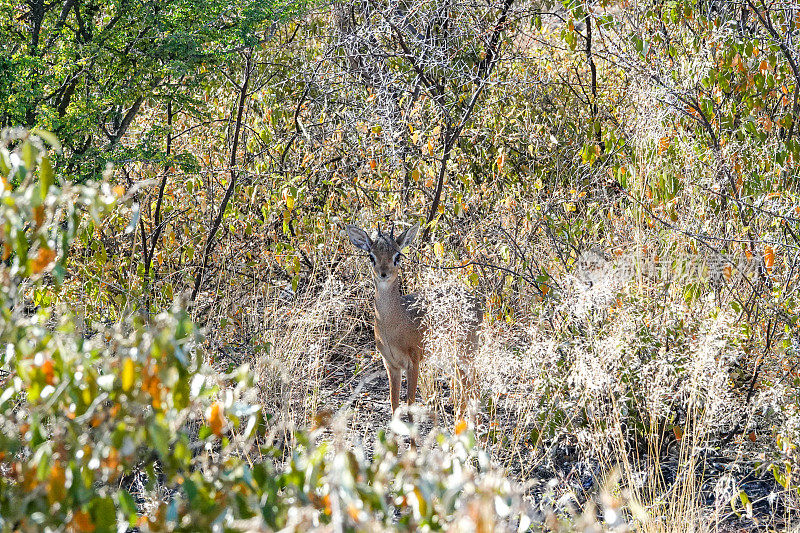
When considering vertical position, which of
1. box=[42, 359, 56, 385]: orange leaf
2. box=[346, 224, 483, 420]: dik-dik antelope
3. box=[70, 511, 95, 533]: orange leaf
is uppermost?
box=[42, 359, 56, 385]: orange leaf

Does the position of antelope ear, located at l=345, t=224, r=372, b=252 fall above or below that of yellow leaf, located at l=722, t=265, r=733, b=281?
below

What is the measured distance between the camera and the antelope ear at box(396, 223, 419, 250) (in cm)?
606

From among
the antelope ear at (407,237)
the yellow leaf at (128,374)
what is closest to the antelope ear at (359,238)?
the antelope ear at (407,237)

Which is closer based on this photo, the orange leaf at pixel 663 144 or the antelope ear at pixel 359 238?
the orange leaf at pixel 663 144

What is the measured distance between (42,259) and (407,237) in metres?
4.19

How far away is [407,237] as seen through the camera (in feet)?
20.1

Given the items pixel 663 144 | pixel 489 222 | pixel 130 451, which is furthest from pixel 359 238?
pixel 130 451

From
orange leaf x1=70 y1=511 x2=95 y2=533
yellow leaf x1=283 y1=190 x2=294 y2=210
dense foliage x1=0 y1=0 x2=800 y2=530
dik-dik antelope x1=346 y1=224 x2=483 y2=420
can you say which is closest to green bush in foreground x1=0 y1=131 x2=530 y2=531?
orange leaf x1=70 y1=511 x2=95 y2=533

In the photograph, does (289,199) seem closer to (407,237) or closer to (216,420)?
(407,237)

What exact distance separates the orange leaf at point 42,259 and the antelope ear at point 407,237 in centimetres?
408

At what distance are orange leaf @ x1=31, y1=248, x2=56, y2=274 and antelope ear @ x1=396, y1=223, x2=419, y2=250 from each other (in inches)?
161

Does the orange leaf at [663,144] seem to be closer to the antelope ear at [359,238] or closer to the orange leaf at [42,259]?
the antelope ear at [359,238]

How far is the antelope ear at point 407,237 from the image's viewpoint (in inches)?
239

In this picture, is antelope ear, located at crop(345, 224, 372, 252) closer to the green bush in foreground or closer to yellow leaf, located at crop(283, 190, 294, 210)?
yellow leaf, located at crop(283, 190, 294, 210)
